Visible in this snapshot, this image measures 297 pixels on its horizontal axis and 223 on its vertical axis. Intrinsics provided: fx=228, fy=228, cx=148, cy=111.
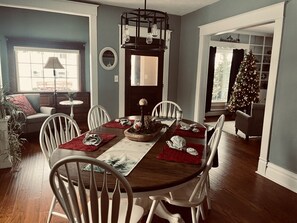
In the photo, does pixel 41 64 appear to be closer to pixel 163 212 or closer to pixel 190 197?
pixel 163 212

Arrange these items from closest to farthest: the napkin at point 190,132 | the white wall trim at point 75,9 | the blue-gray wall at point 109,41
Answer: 1. the napkin at point 190,132
2. the white wall trim at point 75,9
3. the blue-gray wall at point 109,41

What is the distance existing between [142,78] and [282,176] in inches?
124

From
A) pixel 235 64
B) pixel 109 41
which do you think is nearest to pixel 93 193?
pixel 109 41

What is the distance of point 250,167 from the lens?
137 inches

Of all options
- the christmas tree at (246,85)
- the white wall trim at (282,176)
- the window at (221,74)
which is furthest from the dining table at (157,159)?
the window at (221,74)

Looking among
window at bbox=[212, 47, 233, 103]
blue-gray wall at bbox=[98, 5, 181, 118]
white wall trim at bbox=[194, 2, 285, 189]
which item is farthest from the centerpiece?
window at bbox=[212, 47, 233, 103]

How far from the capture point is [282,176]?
9.64 ft

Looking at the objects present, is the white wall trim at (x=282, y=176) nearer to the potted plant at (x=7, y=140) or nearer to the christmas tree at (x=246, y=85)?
the potted plant at (x=7, y=140)

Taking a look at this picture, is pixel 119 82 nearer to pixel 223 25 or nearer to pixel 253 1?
pixel 223 25

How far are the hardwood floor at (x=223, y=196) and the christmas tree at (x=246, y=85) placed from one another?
10.4 ft

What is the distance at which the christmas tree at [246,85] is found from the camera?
6.43 metres

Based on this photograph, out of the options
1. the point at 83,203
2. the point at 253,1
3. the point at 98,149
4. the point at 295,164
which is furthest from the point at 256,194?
the point at 253,1

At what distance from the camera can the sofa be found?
442cm

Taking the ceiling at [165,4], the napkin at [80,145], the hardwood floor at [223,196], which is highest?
the ceiling at [165,4]
